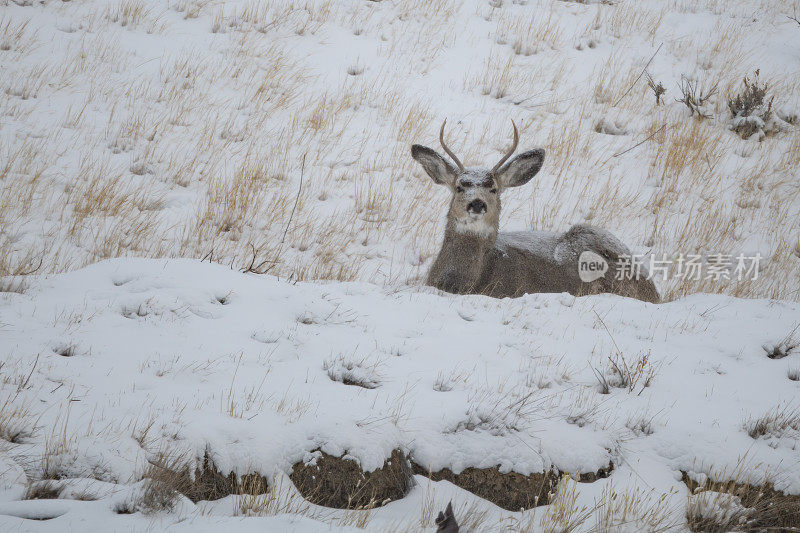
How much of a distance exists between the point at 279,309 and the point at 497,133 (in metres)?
7.76

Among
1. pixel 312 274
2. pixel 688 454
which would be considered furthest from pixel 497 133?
pixel 688 454

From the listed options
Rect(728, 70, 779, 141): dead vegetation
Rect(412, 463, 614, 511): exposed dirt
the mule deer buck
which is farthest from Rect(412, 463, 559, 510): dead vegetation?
Rect(728, 70, 779, 141): dead vegetation

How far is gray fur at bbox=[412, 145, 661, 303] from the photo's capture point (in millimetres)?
8102

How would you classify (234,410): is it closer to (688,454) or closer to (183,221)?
(688,454)

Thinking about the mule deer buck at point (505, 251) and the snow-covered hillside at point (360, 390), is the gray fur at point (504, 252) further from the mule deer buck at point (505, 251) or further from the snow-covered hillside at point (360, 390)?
the snow-covered hillside at point (360, 390)

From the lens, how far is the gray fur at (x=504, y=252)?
8.10m

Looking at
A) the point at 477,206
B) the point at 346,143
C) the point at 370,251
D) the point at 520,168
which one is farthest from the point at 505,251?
the point at 346,143

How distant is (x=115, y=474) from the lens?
327 cm

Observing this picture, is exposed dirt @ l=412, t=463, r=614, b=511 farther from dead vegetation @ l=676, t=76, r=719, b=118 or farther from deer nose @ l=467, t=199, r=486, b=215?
dead vegetation @ l=676, t=76, r=719, b=118

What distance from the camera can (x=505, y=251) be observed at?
8.46 metres

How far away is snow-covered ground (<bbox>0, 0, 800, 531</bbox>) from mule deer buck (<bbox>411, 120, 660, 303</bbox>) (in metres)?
0.65

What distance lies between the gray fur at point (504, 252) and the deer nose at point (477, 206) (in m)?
0.04

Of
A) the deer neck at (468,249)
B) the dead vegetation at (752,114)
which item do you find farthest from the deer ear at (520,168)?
the dead vegetation at (752,114)

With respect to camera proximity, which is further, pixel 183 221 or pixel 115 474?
pixel 183 221
